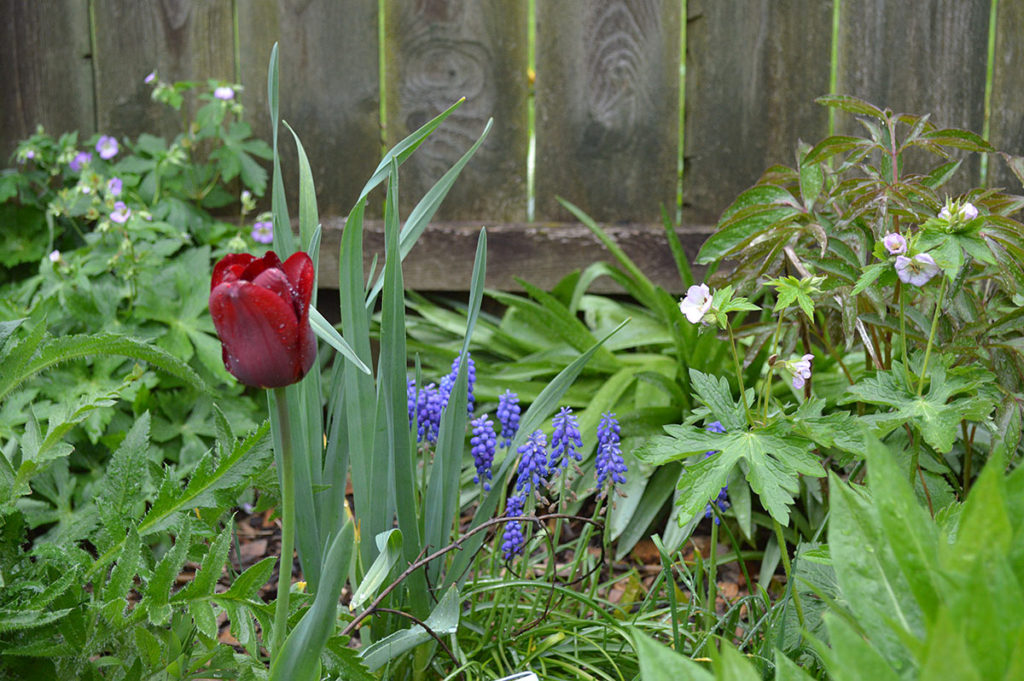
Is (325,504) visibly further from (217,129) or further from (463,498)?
(217,129)

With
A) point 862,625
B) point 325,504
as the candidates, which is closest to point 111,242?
point 325,504

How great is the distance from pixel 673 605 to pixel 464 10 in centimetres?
198

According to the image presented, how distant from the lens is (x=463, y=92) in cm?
268

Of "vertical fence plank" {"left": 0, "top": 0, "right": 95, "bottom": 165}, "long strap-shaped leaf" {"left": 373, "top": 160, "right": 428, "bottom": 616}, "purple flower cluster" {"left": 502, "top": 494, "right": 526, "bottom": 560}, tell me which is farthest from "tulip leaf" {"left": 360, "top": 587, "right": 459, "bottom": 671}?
"vertical fence plank" {"left": 0, "top": 0, "right": 95, "bottom": 165}

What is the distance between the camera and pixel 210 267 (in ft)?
7.75

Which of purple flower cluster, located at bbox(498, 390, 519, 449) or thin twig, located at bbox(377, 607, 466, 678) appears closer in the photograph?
thin twig, located at bbox(377, 607, 466, 678)

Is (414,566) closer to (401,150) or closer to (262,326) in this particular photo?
(262,326)

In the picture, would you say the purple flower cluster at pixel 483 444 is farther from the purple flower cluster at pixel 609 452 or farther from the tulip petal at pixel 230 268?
the tulip petal at pixel 230 268

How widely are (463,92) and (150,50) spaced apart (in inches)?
37.6

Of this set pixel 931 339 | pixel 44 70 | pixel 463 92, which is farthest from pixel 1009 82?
pixel 44 70

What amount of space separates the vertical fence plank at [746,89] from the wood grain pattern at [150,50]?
140 centimetres

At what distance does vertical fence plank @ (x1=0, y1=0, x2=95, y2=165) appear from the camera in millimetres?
2693

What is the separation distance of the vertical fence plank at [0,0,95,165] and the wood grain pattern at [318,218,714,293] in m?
0.89

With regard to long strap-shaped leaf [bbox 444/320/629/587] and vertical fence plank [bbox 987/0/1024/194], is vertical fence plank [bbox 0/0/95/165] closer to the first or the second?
long strap-shaped leaf [bbox 444/320/629/587]
